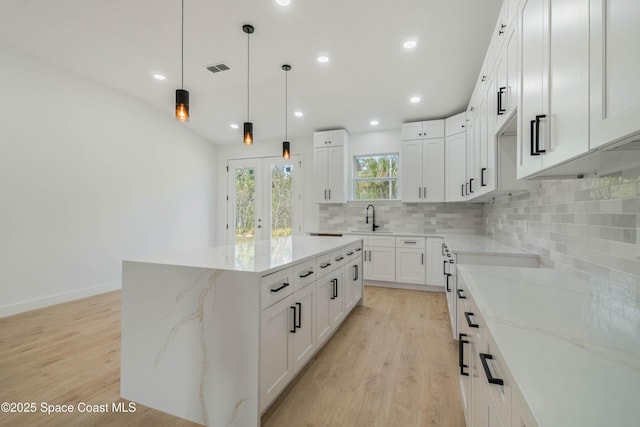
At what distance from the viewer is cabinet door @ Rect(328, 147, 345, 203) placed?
512cm

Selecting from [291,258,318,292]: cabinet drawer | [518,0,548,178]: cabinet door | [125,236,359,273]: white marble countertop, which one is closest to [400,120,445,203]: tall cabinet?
[125,236,359,273]: white marble countertop

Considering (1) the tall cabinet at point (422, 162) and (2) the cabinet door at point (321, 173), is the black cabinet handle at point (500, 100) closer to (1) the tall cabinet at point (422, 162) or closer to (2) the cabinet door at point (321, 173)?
(1) the tall cabinet at point (422, 162)

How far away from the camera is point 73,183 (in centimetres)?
381

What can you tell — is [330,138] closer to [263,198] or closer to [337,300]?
[263,198]

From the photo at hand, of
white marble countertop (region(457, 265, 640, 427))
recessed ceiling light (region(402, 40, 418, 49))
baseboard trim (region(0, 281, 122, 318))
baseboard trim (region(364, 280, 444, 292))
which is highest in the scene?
recessed ceiling light (region(402, 40, 418, 49))

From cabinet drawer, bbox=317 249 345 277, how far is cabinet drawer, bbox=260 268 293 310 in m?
0.52

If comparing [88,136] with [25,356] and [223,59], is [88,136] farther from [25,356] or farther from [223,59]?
[25,356]

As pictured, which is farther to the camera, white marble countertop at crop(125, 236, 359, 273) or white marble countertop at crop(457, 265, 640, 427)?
white marble countertop at crop(125, 236, 359, 273)

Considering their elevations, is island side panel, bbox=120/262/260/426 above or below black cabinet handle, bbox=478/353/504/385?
below

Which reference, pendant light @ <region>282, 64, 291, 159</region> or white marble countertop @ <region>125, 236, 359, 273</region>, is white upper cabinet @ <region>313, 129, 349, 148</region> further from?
white marble countertop @ <region>125, 236, 359, 273</region>

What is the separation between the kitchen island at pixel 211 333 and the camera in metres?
1.49

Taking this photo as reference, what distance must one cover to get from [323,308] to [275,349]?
2.55 ft

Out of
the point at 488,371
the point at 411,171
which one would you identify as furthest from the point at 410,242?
the point at 488,371

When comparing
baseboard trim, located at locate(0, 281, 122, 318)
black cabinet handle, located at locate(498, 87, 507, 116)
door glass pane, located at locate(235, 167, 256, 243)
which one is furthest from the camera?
door glass pane, located at locate(235, 167, 256, 243)
